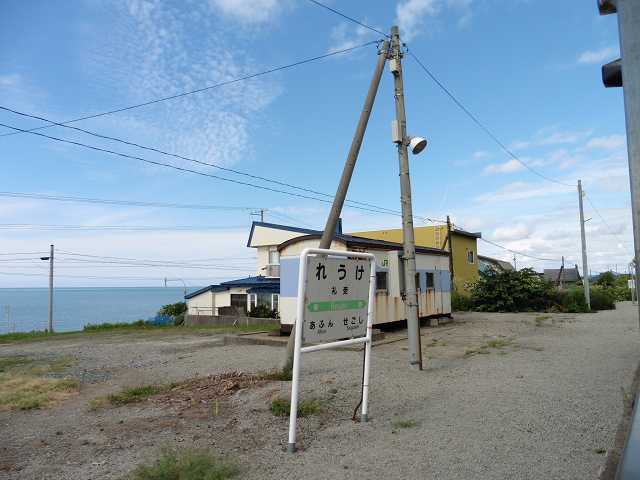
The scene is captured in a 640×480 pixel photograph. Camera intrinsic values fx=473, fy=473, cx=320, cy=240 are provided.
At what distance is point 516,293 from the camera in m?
25.6

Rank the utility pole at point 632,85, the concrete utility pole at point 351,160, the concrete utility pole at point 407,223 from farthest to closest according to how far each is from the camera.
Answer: the concrete utility pole at point 407,223, the concrete utility pole at point 351,160, the utility pole at point 632,85

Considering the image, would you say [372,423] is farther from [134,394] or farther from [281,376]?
[134,394]

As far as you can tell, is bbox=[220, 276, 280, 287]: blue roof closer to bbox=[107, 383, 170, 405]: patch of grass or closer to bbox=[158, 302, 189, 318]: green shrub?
bbox=[158, 302, 189, 318]: green shrub

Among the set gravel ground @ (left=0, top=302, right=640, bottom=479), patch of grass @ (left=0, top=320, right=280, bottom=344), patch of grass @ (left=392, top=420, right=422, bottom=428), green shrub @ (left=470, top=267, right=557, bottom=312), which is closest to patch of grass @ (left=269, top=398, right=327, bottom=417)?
gravel ground @ (left=0, top=302, right=640, bottom=479)

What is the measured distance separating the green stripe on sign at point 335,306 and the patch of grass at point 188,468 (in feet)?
5.43

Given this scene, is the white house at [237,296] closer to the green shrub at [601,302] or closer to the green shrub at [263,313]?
the green shrub at [263,313]

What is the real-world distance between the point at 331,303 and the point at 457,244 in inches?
1350

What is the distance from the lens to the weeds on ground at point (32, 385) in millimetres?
6719

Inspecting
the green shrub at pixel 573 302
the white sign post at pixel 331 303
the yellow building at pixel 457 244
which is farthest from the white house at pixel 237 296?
the white sign post at pixel 331 303

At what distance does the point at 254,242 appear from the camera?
35969 mm

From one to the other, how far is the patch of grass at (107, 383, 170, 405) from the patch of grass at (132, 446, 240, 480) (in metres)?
2.88

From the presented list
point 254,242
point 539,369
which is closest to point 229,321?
point 254,242

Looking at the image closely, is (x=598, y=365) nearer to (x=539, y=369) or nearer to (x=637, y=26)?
(x=539, y=369)

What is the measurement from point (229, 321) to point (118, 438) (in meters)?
23.1
